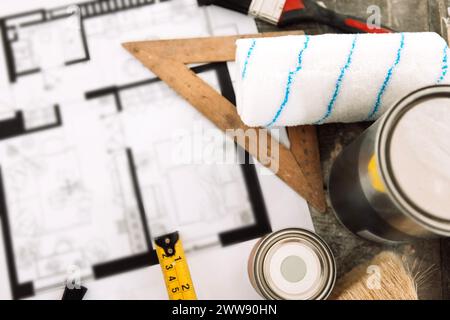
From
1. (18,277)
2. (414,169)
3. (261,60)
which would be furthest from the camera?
(18,277)

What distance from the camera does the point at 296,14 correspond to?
36.2 inches

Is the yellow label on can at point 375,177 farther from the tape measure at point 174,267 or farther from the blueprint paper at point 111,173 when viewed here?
the tape measure at point 174,267

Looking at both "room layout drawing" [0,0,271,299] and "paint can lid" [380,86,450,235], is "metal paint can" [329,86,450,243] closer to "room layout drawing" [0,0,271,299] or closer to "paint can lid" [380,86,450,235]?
"paint can lid" [380,86,450,235]

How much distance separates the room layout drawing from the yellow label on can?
29 cm

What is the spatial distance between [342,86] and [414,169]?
0.67 ft

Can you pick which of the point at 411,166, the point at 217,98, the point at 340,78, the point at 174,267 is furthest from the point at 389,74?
the point at 174,267

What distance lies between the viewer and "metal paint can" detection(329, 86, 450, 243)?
0.61 metres

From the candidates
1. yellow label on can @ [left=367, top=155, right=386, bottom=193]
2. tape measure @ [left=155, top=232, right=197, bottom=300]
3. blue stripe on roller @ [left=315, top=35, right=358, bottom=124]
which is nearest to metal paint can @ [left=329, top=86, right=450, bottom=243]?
yellow label on can @ [left=367, top=155, right=386, bottom=193]

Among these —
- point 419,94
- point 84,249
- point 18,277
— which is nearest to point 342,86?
point 419,94

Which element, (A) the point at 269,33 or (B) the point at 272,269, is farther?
(A) the point at 269,33

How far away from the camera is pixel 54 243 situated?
88 cm

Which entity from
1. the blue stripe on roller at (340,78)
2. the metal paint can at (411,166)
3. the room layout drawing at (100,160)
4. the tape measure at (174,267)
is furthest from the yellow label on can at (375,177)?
the tape measure at (174,267)

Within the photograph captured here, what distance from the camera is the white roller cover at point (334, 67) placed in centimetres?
73

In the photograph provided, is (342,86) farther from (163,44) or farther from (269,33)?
(163,44)
